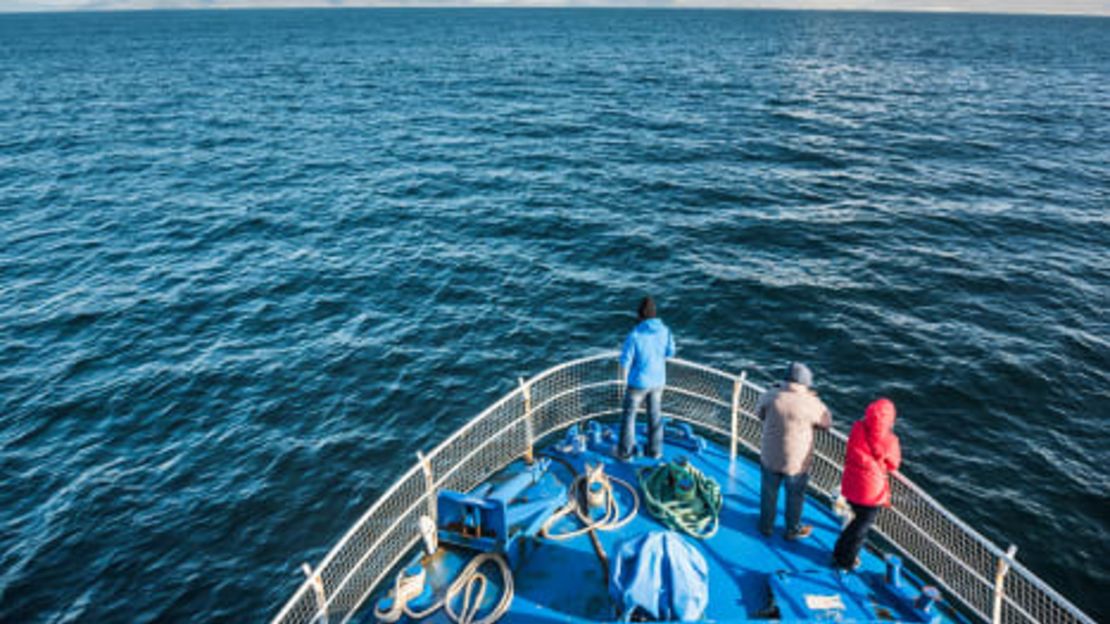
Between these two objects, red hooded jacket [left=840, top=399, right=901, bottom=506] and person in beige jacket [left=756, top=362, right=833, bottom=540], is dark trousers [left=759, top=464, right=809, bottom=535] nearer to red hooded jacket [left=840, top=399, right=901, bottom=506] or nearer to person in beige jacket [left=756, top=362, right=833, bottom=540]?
person in beige jacket [left=756, top=362, right=833, bottom=540]

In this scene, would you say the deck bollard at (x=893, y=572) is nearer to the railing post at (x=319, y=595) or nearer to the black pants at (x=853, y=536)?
the black pants at (x=853, y=536)

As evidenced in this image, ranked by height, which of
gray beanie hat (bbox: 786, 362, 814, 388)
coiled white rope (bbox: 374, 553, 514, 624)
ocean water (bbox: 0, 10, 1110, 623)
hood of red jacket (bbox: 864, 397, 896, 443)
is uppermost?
gray beanie hat (bbox: 786, 362, 814, 388)

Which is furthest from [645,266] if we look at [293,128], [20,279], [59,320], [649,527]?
[293,128]

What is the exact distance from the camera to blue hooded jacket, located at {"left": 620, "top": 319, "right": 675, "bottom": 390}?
9.08 m

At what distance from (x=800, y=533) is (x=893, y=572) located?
4.11 feet

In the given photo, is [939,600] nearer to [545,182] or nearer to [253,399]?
[253,399]

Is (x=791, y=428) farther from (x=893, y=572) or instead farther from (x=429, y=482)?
(x=429, y=482)

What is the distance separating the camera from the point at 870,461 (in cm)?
725

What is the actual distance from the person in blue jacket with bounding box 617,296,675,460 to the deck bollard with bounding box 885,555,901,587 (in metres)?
3.83

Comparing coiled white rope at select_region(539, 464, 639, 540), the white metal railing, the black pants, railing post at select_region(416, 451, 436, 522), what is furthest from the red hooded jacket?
railing post at select_region(416, 451, 436, 522)

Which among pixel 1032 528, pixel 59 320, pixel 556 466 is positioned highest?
pixel 556 466

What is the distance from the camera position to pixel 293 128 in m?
49.8

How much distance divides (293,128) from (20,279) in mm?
28787

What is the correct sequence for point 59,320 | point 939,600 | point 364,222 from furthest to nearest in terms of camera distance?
point 364,222 < point 59,320 < point 939,600
